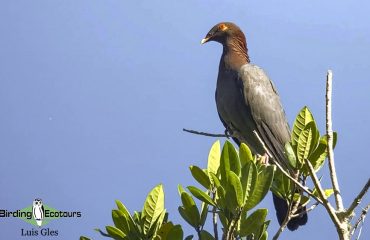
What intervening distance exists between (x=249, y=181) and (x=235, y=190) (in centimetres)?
9

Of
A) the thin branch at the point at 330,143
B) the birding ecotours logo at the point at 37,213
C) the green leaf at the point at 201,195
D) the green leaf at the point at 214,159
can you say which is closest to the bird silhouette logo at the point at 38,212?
the birding ecotours logo at the point at 37,213

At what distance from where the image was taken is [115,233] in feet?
11.0

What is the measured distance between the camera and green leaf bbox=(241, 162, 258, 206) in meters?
3.10

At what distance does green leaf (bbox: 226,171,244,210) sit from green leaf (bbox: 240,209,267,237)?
0.30 meters

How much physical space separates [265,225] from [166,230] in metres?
0.61

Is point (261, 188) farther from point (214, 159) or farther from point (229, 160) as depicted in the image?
point (214, 159)

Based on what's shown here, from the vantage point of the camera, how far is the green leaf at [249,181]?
3098 mm

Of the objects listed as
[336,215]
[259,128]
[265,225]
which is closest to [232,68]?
[259,128]

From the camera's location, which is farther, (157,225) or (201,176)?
(201,176)

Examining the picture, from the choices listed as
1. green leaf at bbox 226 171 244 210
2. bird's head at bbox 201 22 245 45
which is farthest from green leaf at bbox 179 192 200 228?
bird's head at bbox 201 22 245 45

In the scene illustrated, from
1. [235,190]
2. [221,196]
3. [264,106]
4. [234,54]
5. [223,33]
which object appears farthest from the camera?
[223,33]

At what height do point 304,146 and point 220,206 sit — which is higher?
point 304,146

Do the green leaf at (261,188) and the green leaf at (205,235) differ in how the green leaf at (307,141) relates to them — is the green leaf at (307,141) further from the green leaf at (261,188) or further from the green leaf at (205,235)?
the green leaf at (205,235)

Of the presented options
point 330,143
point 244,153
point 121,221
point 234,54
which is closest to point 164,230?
point 121,221
